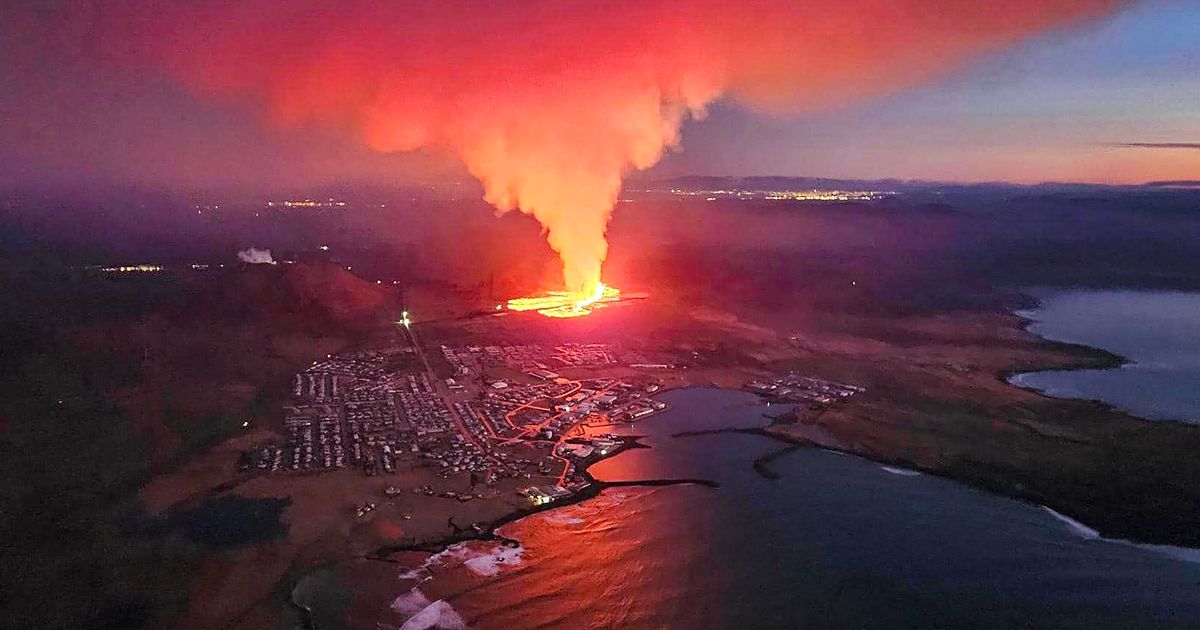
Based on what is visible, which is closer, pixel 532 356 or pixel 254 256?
pixel 532 356

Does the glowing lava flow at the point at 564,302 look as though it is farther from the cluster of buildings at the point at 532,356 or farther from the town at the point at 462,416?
the town at the point at 462,416

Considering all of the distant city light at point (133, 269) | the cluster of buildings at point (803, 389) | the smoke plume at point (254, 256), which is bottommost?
the cluster of buildings at point (803, 389)

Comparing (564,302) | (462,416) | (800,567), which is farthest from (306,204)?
(800,567)

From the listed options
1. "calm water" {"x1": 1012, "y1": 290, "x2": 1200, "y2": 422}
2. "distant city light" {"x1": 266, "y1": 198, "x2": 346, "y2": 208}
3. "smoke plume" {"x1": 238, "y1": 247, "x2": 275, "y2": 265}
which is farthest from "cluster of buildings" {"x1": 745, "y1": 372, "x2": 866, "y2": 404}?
"distant city light" {"x1": 266, "y1": 198, "x2": 346, "y2": 208}

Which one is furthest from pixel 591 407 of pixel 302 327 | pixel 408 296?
pixel 408 296

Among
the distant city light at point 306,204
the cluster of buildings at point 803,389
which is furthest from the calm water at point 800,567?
the distant city light at point 306,204

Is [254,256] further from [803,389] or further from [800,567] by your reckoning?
[800,567]
